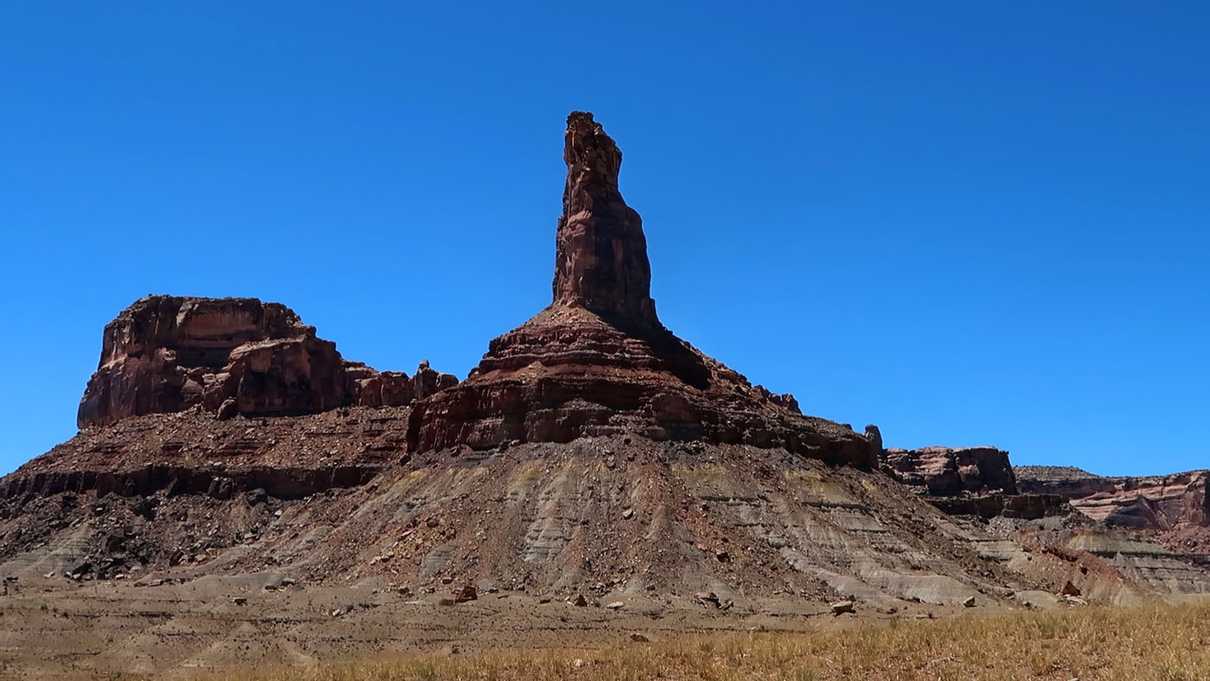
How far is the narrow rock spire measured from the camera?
98.8 m

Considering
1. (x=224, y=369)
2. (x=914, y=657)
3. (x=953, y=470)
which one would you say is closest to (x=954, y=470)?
(x=953, y=470)

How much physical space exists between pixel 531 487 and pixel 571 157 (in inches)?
1331

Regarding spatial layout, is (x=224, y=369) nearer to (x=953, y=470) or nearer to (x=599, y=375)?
(x=599, y=375)

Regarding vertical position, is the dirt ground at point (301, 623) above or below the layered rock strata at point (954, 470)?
below

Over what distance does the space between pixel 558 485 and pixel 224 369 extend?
5170 cm

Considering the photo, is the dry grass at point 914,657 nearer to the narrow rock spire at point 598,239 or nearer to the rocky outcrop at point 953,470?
the narrow rock spire at point 598,239

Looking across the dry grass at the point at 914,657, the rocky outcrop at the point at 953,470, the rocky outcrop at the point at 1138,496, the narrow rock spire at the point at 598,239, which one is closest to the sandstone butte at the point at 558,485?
the narrow rock spire at the point at 598,239

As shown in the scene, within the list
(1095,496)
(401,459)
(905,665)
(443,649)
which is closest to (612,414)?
(401,459)

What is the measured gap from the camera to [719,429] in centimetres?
8662

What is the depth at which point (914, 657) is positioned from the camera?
95.6 feet

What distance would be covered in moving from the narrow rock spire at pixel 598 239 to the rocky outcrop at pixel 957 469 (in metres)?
55.9

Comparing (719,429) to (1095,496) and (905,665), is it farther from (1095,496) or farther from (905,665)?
(1095,496)

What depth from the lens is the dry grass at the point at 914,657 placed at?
2647 centimetres

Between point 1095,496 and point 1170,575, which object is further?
point 1095,496
